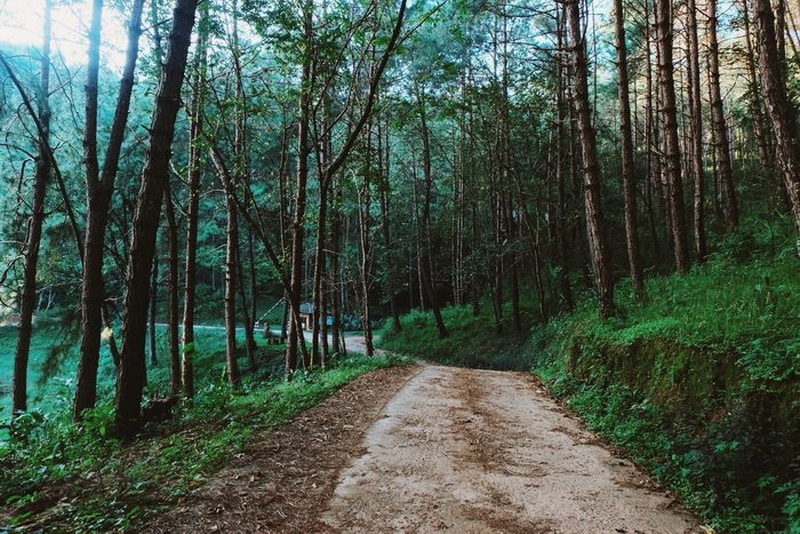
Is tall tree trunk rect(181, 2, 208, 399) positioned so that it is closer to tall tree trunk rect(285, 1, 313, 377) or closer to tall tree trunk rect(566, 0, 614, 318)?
tall tree trunk rect(285, 1, 313, 377)

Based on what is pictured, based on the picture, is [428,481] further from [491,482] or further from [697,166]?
[697,166]

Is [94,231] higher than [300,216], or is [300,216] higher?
[300,216]

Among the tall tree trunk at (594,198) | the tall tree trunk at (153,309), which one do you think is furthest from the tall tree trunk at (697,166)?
the tall tree trunk at (153,309)

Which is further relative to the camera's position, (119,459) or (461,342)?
(461,342)

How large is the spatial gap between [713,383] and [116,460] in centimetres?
597

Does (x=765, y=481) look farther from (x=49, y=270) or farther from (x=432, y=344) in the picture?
(x=432, y=344)

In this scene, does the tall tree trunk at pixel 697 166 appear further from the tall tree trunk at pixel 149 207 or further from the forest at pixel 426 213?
the tall tree trunk at pixel 149 207

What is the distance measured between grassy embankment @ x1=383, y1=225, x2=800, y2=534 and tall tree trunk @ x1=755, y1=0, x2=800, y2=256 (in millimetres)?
1243

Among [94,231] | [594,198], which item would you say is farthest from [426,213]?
[94,231]

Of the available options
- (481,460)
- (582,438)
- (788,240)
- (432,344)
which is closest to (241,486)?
(481,460)

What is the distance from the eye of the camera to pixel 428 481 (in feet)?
14.4

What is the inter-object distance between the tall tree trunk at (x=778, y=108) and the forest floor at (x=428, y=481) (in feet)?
11.7

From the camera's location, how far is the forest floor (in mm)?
3645

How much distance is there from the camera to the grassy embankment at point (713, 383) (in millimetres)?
3805
